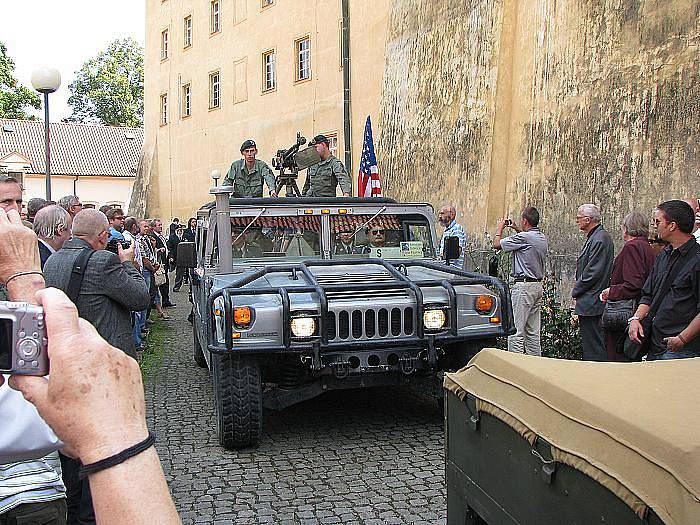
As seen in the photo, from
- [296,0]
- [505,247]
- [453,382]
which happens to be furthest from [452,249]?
[296,0]

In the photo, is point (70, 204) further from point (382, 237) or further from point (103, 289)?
point (103, 289)

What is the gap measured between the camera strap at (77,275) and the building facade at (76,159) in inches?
1891

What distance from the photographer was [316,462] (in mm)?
5535

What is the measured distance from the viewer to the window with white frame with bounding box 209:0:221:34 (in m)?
29.1

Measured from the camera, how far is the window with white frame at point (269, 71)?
25109 millimetres

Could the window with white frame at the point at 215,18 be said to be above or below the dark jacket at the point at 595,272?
above

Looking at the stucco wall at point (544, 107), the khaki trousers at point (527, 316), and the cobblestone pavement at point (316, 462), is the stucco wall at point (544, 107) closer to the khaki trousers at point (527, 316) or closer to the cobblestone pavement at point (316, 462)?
the khaki trousers at point (527, 316)

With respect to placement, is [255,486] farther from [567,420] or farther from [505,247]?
[505,247]

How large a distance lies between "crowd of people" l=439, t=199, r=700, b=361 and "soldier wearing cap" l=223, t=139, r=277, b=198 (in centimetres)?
229

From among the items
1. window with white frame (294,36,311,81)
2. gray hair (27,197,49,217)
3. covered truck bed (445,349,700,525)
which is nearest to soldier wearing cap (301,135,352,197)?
gray hair (27,197,49,217)

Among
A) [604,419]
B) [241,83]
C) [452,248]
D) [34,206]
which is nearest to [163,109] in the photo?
[241,83]

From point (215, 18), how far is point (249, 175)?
70.9ft

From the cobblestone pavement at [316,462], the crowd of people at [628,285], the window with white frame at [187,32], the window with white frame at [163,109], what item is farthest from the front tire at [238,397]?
the window with white frame at [163,109]

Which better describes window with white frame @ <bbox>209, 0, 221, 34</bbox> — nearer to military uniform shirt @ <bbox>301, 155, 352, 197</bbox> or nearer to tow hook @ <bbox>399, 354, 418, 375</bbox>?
military uniform shirt @ <bbox>301, 155, 352, 197</bbox>
